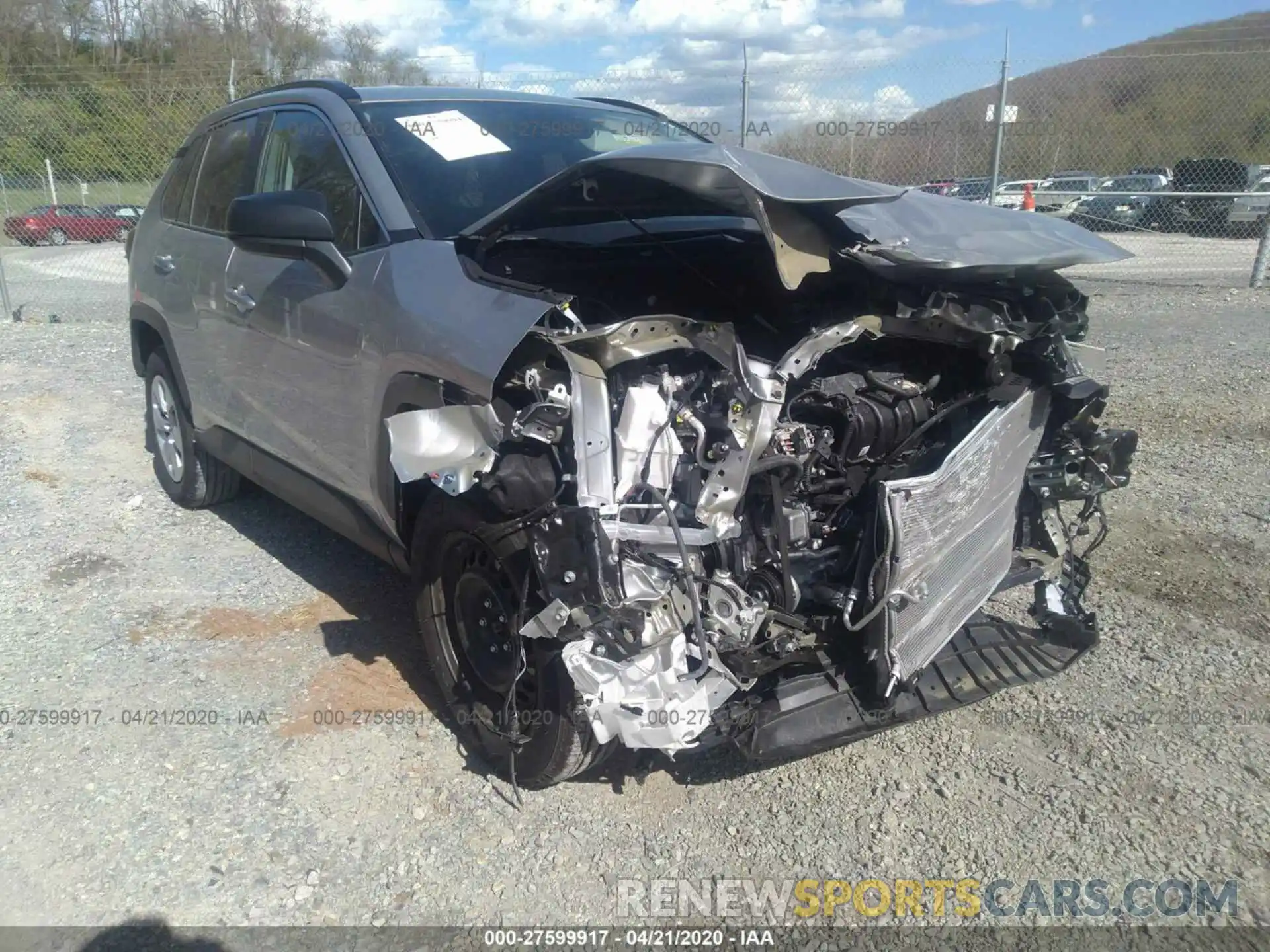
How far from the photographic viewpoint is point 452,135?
3762mm

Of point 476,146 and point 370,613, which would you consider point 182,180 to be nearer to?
point 476,146

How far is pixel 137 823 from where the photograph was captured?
9.70 feet

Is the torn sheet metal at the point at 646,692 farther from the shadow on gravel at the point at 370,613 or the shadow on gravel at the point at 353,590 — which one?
the shadow on gravel at the point at 353,590

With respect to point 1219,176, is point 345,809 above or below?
below

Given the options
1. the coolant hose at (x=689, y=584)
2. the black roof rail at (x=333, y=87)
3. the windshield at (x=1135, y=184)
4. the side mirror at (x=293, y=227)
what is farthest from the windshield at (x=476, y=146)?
the windshield at (x=1135, y=184)

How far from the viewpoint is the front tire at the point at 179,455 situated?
5.28 metres

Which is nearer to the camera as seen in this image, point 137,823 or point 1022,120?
point 137,823

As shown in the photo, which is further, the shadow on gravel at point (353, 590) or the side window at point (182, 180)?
the side window at point (182, 180)

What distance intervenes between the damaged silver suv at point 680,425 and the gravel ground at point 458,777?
0.94 ft

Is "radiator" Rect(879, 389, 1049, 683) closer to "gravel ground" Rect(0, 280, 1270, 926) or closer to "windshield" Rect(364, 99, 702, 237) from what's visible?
"gravel ground" Rect(0, 280, 1270, 926)

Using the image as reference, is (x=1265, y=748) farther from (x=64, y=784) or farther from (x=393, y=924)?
(x=64, y=784)

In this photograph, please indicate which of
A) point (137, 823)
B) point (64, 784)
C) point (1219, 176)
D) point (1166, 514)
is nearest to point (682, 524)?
point (137, 823)

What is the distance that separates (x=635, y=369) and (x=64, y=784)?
2295mm

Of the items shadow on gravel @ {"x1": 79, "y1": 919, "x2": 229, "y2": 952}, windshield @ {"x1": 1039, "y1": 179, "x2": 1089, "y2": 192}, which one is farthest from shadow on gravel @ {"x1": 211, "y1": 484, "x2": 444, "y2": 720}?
windshield @ {"x1": 1039, "y1": 179, "x2": 1089, "y2": 192}
